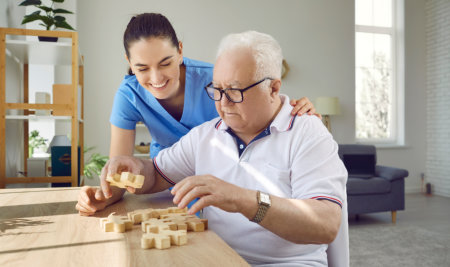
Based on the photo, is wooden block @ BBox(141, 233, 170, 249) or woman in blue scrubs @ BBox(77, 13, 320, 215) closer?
wooden block @ BBox(141, 233, 170, 249)

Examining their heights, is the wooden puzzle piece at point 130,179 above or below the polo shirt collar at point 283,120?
Result: below

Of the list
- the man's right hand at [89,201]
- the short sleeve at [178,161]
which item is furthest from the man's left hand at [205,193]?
the short sleeve at [178,161]

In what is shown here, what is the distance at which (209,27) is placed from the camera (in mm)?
6043

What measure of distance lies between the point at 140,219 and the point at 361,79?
6.84 m

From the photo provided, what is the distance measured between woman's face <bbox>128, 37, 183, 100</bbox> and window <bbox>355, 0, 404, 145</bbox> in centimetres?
617

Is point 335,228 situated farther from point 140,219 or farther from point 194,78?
point 194,78

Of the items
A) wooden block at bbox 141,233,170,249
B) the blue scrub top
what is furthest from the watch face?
the blue scrub top

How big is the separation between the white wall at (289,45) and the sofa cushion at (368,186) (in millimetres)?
2138

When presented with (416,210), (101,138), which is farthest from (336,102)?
(101,138)

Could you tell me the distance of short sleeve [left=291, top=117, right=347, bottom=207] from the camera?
1159 millimetres

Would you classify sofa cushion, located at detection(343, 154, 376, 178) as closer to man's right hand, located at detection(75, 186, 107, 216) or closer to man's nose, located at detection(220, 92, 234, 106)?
man's nose, located at detection(220, 92, 234, 106)

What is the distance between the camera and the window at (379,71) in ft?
23.7

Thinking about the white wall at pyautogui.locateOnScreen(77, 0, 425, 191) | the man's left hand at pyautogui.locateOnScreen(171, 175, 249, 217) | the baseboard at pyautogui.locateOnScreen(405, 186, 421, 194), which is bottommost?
the baseboard at pyautogui.locateOnScreen(405, 186, 421, 194)

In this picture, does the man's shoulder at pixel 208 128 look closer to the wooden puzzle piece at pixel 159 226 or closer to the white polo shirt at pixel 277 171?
the white polo shirt at pixel 277 171
